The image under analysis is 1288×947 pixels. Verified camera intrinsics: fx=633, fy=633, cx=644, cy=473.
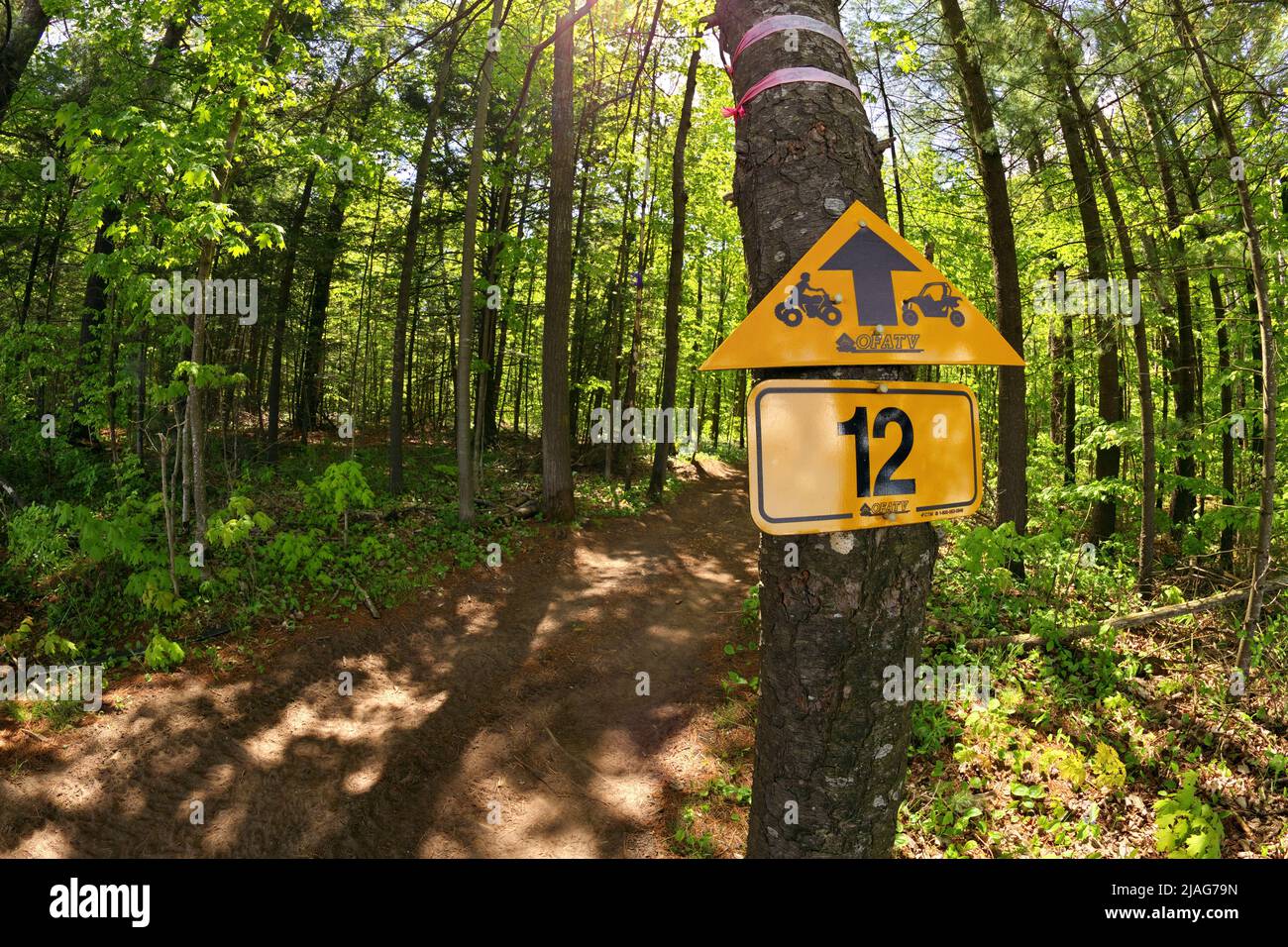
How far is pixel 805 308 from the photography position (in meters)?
1.70

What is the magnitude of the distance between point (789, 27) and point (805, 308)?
925 millimetres

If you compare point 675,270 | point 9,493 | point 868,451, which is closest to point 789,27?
point 868,451

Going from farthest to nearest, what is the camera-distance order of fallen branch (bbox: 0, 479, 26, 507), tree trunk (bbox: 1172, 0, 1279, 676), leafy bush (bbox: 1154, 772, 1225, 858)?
fallen branch (bbox: 0, 479, 26, 507), tree trunk (bbox: 1172, 0, 1279, 676), leafy bush (bbox: 1154, 772, 1225, 858)

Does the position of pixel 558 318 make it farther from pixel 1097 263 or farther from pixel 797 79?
pixel 797 79

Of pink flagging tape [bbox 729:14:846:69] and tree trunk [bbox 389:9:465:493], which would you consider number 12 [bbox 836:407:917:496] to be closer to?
pink flagging tape [bbox 729:14:846:69]

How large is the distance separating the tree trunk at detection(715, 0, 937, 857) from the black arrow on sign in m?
0.10

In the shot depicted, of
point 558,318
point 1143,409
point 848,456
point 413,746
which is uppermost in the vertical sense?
point 558,318

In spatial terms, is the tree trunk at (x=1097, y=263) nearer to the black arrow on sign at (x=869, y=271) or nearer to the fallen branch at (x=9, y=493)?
the black arrow on sign at (x=869, y=271)

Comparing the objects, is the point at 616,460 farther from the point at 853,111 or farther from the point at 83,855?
the point at 853,111

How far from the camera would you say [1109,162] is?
26.9 feet

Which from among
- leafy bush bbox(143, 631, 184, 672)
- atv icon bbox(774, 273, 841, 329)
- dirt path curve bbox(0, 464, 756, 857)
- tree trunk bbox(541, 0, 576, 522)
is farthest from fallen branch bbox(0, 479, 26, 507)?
atv icon bbox(774, 273, 841, 329)

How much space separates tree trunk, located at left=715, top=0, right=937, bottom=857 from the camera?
1.76 metres

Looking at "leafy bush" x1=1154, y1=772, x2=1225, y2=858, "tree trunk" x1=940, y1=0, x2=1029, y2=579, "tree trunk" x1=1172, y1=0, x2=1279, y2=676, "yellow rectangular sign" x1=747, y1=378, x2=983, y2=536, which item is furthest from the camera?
"tree trunk" x1=940, y1=0, x2=1029, y2=579

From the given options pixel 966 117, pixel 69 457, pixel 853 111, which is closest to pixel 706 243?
pixel 966 117
